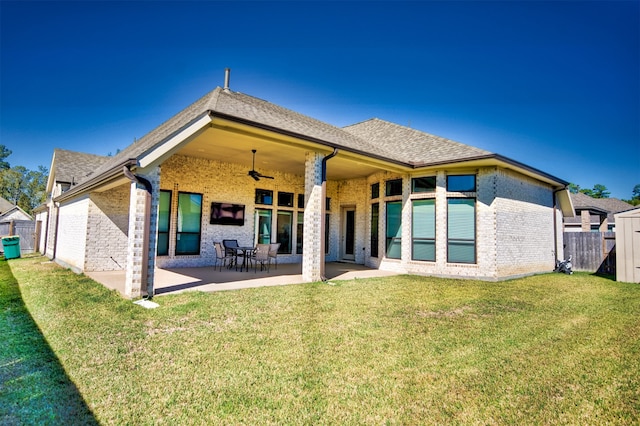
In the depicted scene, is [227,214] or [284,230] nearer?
[227,214]

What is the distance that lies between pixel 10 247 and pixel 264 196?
12.6 metres

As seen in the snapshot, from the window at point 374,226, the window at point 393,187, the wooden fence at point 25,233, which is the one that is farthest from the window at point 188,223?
the wooden fence at point 25,233

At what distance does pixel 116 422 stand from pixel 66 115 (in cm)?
2881

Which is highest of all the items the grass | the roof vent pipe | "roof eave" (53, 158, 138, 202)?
the roof vent pipe

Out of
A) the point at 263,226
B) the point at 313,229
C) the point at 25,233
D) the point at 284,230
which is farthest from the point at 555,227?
the point at 25,233

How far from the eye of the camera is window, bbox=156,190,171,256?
11.0 meters

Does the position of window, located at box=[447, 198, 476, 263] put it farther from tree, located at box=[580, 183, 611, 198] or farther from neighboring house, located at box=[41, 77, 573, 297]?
tree, located at box=[580, 183, 611, 198]

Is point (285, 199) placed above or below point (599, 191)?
below

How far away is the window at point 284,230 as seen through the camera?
14.0 meters

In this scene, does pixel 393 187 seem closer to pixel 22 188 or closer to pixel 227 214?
pixel 227 214

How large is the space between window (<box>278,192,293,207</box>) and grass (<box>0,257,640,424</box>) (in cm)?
744

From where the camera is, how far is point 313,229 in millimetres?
8812

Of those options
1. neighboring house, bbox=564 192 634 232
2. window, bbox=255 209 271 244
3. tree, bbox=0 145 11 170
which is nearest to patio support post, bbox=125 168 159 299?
window, bbox=255 209 271 244

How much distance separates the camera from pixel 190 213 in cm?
1163
